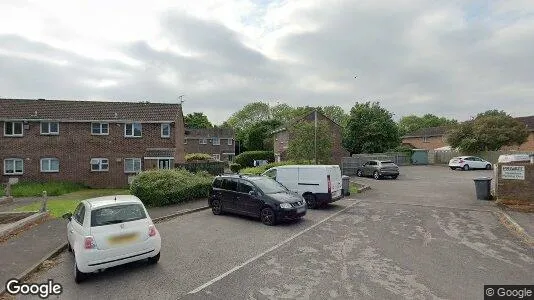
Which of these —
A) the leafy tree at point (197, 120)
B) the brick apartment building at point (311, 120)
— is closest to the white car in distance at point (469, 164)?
the brick apartment building at point (311, 120)

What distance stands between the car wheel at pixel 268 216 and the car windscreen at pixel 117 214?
4.90 meters

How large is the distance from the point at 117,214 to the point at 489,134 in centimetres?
4441

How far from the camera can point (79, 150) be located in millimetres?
28047

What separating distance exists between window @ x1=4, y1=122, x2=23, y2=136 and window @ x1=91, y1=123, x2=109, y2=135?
534 centimetres

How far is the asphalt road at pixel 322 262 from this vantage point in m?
6.34

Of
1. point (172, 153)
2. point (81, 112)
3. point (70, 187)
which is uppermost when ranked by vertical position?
point (81, 112)

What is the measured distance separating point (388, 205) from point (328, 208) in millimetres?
3144

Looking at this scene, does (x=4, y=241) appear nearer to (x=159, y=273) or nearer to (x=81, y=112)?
(x=159, y=273)

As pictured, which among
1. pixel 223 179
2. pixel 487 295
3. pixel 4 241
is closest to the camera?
pixel 487 295

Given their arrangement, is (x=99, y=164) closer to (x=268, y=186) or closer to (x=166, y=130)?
(x=166, y=130)

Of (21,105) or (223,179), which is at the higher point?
(21,105)

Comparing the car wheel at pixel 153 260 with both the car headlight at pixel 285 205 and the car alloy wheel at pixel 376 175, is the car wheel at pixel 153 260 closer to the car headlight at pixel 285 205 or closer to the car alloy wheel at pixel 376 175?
the car headlight at pixel 285 205

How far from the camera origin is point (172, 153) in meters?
28.6

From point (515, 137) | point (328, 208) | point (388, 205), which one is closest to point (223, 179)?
point (328, 208)
